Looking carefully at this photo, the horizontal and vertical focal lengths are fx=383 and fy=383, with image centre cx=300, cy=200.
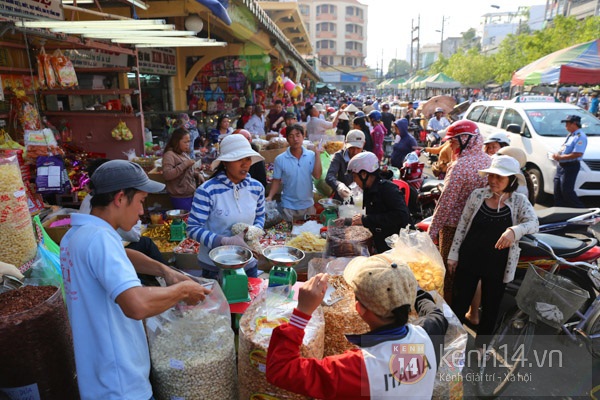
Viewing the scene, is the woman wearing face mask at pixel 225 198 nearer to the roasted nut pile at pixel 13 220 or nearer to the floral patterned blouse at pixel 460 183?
the roasted nut pile at pixel 13 220

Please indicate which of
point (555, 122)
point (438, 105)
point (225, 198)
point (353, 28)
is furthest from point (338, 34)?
point (225, 198)

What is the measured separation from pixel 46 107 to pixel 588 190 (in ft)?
33.7

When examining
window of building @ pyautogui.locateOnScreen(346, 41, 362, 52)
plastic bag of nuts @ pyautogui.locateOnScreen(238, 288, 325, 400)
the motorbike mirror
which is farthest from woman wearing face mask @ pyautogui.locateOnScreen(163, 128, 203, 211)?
window of building @ pyautogui.locateOnScreen(346, 41, 362, 52)

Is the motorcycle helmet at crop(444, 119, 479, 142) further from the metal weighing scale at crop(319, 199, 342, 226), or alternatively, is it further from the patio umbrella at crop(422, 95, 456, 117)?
the patio umbrella at crop(422, 95, 456, 117)

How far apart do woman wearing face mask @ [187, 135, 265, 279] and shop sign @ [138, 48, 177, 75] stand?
5.97 m

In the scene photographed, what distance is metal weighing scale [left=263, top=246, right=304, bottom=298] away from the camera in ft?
7.41

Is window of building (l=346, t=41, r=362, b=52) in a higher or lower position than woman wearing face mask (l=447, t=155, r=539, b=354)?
higher

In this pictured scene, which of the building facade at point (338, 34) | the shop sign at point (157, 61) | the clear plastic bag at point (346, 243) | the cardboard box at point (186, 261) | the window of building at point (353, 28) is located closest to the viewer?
the clear plastic bag at point (346, 243)

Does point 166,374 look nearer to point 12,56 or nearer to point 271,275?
point 271,275

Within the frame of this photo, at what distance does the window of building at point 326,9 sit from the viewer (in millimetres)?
71188

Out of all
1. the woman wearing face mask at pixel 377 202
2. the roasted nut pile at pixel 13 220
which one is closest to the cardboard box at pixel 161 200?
the roasted nut pile at pixel 13 220

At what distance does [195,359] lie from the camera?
1.85m

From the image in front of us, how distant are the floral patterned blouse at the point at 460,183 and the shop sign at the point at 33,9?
4.07 metres

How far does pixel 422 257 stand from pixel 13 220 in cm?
279
